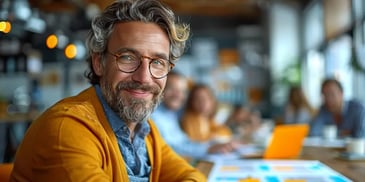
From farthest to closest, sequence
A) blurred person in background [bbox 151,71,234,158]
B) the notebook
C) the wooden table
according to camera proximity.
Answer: blurred person in background [bbox 151,71,234,158]
the notebook
the wooden table

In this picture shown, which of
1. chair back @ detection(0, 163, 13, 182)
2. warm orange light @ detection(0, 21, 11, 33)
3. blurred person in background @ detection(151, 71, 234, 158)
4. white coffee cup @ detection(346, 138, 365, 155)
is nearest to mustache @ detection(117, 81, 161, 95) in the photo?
chair back @ detection(0, 163, 13, 182)

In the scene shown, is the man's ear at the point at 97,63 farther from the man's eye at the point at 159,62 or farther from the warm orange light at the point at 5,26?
the warm orange light at the point at 5,26

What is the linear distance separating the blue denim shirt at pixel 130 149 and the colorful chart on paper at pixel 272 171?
0.82ft

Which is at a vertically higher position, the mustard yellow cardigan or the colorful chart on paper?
the mustard yellow cardigan

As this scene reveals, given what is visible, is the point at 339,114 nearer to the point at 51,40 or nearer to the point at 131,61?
the point at 131,61

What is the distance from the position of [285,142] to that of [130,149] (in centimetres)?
89

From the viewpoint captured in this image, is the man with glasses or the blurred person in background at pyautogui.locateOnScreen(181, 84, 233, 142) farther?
the blurred person in background at pyautogui.locateOnScreen(181, 84, 233, 142)

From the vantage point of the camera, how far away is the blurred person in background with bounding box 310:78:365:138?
10.4ft

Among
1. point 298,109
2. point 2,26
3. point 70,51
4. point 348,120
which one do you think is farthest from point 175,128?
point 70,51

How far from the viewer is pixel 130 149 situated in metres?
1.27

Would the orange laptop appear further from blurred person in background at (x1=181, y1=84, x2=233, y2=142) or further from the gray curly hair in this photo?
blurred person in background at (x1=181, y1=84, x2=233, y2=142)

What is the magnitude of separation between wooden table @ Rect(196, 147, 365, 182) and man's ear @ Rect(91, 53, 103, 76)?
1.82 feet

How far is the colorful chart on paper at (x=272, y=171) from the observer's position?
137 cm

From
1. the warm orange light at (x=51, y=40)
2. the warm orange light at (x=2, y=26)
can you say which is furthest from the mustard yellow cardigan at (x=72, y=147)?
the warm orange light at (x=51, y=40)
